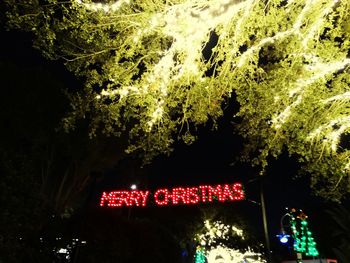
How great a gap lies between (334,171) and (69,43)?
6632 millimetres

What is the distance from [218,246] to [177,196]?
8.75 meters

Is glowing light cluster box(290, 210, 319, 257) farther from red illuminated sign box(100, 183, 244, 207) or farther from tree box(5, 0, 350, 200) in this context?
tree box(5, 0, 350, 200)

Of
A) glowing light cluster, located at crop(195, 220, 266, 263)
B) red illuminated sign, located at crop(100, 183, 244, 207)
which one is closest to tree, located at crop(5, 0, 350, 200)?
red illuminated sign, located at crop(100, 183, 244, 207)

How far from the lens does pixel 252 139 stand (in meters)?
8.39

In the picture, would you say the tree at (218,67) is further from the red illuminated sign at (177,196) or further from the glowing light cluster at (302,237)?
the red illuminated sign at (177,196)

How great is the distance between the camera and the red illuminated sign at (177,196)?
79.9 feet

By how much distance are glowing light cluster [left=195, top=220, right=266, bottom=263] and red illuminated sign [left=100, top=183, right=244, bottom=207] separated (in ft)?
22.7

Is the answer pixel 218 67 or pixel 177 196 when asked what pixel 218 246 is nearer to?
pixel 177 196

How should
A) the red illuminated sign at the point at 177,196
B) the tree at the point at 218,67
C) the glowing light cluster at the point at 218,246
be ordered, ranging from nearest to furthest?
the tree at the point at 218,67, the red illuminated sign at the point at 177,196, the glowing light cluster at the point at 218,246

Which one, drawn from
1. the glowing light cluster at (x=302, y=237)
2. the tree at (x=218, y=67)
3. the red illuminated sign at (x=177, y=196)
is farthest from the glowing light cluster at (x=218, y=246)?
the tree at (x=218, y=67)

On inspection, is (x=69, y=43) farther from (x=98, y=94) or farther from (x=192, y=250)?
(x=192, y=250)

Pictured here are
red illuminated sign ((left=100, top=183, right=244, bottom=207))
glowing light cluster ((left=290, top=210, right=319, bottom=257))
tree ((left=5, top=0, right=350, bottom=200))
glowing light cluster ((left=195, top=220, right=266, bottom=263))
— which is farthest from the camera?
glowing light cluster ((left=195, top=220, right=266, bottom=263))

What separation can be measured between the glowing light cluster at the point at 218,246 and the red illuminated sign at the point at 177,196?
6907mm

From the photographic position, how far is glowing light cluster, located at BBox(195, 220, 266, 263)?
103 ft
